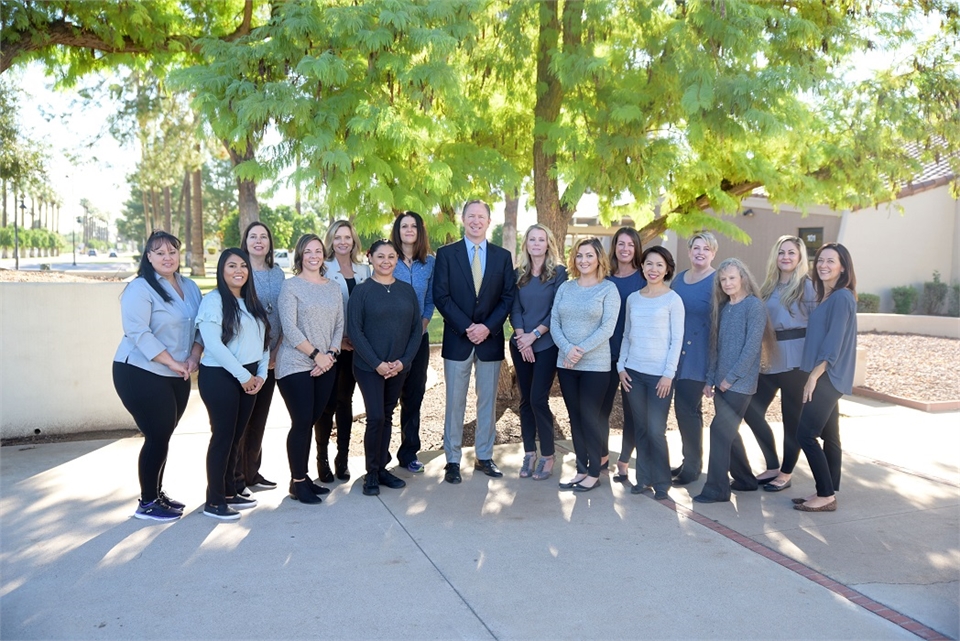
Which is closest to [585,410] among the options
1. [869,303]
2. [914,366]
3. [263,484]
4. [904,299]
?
[263,484]

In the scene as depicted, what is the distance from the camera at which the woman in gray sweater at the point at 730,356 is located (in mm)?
5324

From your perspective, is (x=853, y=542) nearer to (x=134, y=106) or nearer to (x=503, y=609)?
(x=503, y=609)

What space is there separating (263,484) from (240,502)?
0.48 meters

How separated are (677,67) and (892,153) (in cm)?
351

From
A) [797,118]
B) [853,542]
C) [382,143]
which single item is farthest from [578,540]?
[797,118]

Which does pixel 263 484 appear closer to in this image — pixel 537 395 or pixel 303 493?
pixel 303 493

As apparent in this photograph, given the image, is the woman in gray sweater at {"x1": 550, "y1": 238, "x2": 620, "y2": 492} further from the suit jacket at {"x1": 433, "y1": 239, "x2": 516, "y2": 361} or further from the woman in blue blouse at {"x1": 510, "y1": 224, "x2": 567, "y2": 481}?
the suit jacket at {"x1": 433, "y1": 239, "x2": 516, "y2": 361}

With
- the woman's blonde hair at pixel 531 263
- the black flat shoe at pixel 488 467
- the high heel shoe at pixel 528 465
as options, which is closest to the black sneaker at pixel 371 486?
the black flat shoe at pixel 488 467

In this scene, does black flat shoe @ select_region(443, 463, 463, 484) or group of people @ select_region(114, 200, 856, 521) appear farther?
black flat shoe @ select_region(443, 463, 463, 484)

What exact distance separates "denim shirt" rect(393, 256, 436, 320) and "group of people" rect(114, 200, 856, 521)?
2 centimetres

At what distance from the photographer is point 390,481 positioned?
18.7 ft

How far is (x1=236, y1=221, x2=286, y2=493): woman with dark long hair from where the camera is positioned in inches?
209

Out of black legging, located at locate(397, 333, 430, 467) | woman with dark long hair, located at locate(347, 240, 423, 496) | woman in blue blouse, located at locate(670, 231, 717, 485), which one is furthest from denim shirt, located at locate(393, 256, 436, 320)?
woman in blue blouse, located at locate(670, 231, 717, 485)

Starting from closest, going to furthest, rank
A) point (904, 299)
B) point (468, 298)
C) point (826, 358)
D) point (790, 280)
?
point (826, 358) < point (790, 280) < point (468, 298) < point (904, 299)
